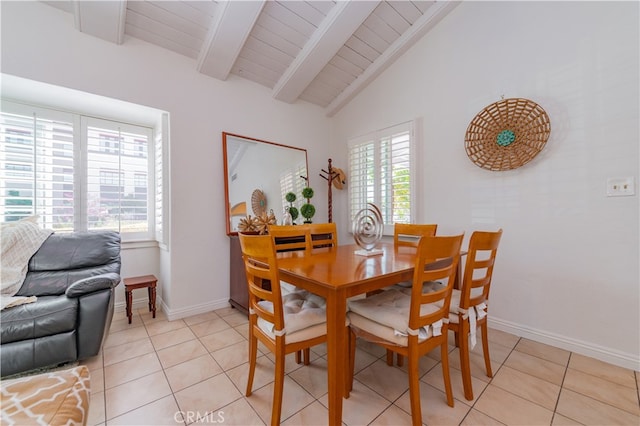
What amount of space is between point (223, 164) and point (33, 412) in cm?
241

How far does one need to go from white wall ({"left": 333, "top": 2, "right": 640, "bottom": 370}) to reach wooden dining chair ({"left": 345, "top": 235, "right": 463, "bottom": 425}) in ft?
4.29

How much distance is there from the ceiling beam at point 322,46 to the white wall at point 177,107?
11.8 inches

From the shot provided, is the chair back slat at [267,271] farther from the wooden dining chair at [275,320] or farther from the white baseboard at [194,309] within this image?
the white baseboard at [194,309]

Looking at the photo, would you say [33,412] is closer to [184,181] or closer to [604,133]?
[184,181]

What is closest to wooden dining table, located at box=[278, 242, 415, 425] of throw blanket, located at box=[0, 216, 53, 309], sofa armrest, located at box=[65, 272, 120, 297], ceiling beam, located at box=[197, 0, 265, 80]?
sofa armrest, located at box=[65, 272, 120, 297]

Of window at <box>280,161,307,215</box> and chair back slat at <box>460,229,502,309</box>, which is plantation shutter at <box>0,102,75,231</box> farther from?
chair back slat at <box>460,229,502,309</box>

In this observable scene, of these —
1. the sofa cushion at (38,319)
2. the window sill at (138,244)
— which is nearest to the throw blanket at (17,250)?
the sofa cushion at (38,319)

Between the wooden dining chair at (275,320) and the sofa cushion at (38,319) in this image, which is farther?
the sofa cushion at (38,319)

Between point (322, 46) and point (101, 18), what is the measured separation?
1.88 m

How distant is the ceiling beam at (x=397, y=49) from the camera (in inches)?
101

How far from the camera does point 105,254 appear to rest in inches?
90.5

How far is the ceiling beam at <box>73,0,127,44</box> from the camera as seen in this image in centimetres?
196

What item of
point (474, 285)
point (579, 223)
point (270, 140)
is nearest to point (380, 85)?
point (270, 140)

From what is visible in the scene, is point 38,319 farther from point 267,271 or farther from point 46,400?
point 267,271
